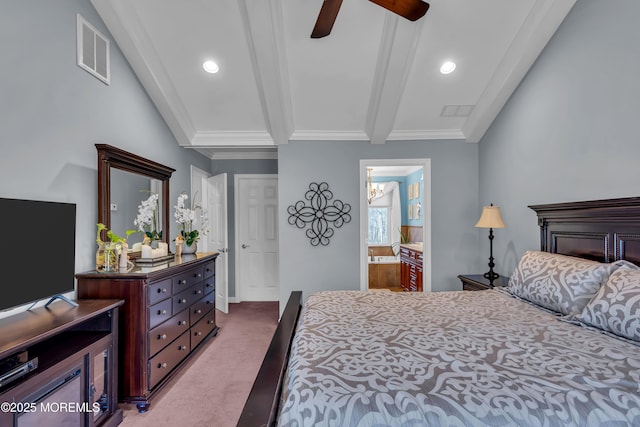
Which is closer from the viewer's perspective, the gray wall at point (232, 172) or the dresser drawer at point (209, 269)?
the dresser drawer at point (209, 269)

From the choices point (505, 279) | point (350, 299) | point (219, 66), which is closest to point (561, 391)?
point (350, 299)

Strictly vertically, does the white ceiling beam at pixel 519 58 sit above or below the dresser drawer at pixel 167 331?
above

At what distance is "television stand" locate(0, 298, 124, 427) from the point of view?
4.70 feet

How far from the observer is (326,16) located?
6.88 feet

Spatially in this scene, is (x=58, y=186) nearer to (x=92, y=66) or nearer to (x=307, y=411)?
(x=92, y=66)

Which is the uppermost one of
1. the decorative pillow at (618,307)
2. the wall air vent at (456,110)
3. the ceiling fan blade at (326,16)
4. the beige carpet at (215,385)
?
the ceiling fan blade at (326,16)

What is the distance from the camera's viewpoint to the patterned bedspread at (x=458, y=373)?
3.19ft

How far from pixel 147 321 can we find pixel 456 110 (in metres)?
3.72

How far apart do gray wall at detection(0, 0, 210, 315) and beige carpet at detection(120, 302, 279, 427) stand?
3.92 feet

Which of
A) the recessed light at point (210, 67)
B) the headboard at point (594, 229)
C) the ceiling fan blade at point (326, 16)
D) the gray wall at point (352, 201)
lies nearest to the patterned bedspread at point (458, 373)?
the headboard at point (594, 229)

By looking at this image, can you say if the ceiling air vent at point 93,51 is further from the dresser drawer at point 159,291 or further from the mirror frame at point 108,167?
the dresser drawer at point 159,291

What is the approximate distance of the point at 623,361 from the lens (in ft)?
4.04

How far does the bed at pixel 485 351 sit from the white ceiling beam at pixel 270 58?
82.1 inches

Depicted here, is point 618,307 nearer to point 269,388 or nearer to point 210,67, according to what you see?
point 269,388
